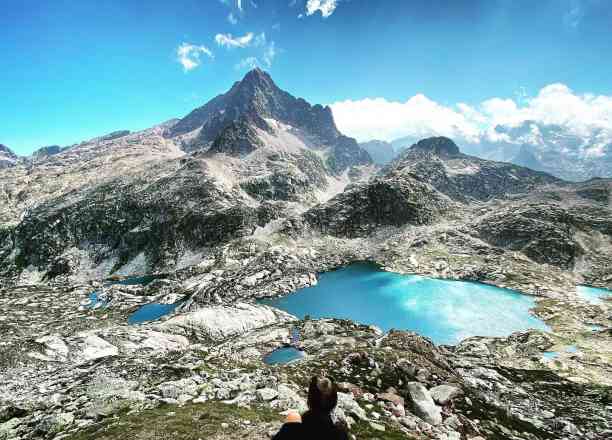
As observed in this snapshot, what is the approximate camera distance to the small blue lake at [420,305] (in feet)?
215

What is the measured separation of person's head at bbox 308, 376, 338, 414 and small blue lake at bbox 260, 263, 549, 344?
60650 mm

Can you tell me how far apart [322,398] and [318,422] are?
0.41m

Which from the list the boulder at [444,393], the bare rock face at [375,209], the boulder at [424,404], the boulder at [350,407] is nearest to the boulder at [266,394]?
the boulder at [350,407]

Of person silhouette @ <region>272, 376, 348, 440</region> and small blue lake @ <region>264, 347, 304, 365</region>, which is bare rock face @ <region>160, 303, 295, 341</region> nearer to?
small blue lake @ <region>264, 347, 304, 365</region>

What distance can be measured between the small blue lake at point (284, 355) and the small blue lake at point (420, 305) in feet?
105

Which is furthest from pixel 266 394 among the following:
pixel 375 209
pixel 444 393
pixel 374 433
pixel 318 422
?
pixel 375 209

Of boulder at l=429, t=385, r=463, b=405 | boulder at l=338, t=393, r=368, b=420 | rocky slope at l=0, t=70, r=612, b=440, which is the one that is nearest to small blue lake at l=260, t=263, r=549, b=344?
rocky slope at l=0, t=70, r=612, b=440

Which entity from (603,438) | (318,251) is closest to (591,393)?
(603,438)

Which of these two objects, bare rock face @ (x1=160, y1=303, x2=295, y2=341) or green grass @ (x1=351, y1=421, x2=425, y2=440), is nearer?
green grass @ (x1=351, y1=421, x2=425, y2=440)

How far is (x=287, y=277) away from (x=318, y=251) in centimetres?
3243

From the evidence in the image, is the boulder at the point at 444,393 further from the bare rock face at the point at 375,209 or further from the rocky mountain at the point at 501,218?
the bare rock face at the point at 375,209

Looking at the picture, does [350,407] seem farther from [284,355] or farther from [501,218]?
[501,218]

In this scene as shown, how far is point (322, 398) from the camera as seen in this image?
20.6ft

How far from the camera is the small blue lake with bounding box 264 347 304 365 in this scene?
120 ft
